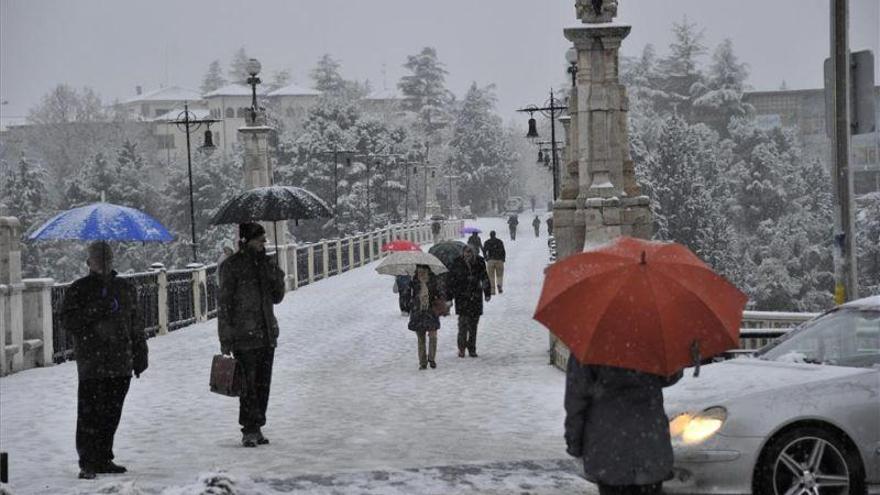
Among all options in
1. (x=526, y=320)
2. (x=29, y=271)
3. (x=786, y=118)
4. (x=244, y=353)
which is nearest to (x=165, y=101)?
(x=786, y=118)

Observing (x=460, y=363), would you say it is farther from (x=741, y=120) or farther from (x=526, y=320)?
(x=741, y=120)

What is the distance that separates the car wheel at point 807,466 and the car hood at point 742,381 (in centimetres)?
33

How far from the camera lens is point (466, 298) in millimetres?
19953

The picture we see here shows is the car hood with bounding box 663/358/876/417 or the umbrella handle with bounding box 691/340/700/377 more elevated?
the umbrella handle with bounding box 691/340/700/377

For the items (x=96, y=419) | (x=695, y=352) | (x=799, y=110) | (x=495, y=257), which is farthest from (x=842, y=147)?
(x=799, y=110)

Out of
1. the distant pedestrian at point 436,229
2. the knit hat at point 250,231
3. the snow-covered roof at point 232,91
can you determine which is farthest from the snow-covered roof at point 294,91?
the knit hat at point 250,231

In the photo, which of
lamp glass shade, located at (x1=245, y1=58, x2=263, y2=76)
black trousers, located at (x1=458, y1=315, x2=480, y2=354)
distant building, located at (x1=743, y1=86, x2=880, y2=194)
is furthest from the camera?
distant building, located at (x1=743, y1=86, x2=880, y2=194)

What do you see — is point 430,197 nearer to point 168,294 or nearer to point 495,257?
point 495,257

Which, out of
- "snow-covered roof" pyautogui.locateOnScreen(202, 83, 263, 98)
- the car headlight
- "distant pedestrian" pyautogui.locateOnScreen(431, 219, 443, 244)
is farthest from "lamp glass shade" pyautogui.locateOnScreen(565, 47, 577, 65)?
"snow-covered roof" pyautogui.locateOnScreen(202, 83, 263, 98)

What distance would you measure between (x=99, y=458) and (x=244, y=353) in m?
1.66

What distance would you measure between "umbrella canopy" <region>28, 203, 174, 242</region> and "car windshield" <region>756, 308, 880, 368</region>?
6194 mm

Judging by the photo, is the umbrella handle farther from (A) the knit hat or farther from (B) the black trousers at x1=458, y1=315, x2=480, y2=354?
(B) the black trousers at x1=458, y1=315, x2=480, y2=354

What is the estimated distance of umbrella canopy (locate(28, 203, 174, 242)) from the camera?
1272 cm

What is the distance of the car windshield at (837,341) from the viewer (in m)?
8.45
